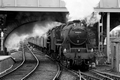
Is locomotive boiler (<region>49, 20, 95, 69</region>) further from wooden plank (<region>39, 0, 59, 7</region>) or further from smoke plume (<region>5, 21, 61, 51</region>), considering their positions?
smoke plume (<region>5, 21, 61, 51</region>)

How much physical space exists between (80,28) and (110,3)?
6.27 meters

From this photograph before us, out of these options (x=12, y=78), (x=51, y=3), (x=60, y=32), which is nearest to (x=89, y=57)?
(x=60, y=32)

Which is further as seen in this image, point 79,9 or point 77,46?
point 79,9

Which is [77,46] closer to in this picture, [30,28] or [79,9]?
[79,9]

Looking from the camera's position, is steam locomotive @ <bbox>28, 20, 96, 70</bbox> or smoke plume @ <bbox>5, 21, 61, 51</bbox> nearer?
steam locomotive @ <bbox>28, 20, 96, 70</bbox>

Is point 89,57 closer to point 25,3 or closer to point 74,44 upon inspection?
point 74,44

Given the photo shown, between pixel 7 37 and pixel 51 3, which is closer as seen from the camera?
pixel 51 3

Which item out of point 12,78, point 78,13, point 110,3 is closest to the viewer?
point 12,78

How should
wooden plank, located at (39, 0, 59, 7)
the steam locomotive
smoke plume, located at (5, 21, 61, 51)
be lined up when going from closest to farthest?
1. the steam locomotive
2. wooden plank, located at (39, 0, 59, 7)
3. smoke plume, located at (5, 21, 61, 51)

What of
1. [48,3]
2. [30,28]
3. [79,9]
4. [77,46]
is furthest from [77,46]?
[30,28]

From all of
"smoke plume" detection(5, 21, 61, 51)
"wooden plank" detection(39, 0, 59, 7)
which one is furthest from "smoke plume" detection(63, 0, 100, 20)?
"smoke plume" detection(5, 21, 61, 51)

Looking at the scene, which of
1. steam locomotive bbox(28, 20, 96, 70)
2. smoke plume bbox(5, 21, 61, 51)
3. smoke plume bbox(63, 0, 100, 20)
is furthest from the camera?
smoke plume bbox(5, 21, 61, 51)

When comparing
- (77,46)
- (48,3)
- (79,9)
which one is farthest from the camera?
(48,3)

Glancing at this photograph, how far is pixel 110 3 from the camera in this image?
59.4ft
